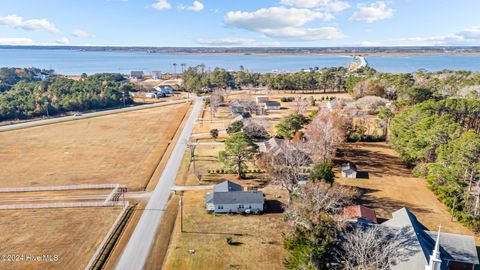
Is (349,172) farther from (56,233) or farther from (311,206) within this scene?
(56,233)

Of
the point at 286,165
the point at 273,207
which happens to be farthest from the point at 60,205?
the point at 286,165

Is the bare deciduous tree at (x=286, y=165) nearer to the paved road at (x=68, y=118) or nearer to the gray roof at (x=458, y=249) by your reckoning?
the gray roof at (x=458, y=249)

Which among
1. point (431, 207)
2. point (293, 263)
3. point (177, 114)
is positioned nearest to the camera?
point (293, 263)

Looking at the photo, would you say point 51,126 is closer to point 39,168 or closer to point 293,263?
point 39,168

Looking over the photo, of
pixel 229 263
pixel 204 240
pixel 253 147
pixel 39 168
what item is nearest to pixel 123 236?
pixel 204 240

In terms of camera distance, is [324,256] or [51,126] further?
[51,126]
